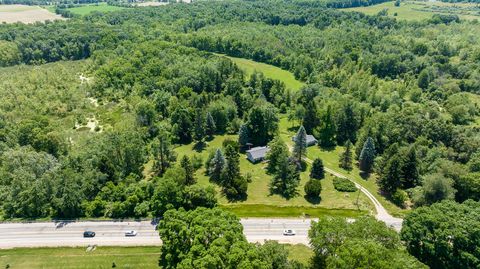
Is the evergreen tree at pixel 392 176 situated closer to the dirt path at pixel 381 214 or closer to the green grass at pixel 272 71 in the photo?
the dirt path at pixel 381 214

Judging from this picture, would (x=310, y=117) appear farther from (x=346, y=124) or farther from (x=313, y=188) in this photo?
(x=313, y=188)

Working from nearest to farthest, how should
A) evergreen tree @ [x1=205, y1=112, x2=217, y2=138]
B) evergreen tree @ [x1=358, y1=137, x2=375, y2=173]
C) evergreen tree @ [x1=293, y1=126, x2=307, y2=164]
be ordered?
evergreen tree @ [x1=293, y1=126, x2=307, y2=164]
evergreen tree @ [x1=358, y1=137, x2=375, y2=173]
evergreen tree @ [x1=205, y1=112, x2=217, y2=138]

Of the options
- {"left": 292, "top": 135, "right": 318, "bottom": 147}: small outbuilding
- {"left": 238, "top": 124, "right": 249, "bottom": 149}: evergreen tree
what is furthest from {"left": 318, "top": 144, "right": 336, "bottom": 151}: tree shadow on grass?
{"left": 238, "top": 124, "right": 249, "bottom": 149}: evergreen tree

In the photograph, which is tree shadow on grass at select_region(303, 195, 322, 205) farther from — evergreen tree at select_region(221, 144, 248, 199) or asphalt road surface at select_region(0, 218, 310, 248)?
evergreen tree at select_region(221, 144, 248, 199)

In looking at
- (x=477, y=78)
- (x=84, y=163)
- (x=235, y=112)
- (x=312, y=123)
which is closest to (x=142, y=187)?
(x=84, y=163)

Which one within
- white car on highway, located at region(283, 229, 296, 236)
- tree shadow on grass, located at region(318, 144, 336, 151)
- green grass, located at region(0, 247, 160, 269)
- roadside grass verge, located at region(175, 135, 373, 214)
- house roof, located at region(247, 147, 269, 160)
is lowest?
green grass, located at region(0, 247, 160, 269)

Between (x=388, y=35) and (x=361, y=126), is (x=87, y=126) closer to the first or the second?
(x=361, y=126)
